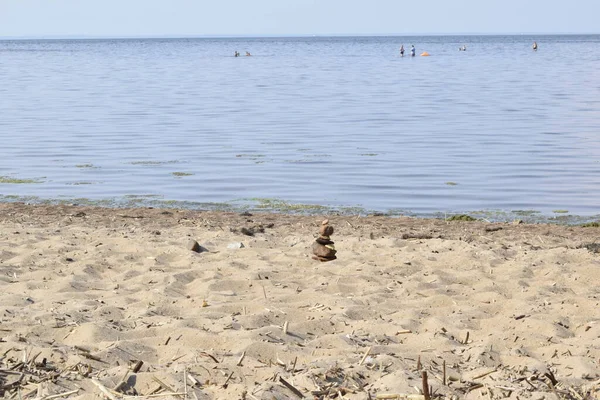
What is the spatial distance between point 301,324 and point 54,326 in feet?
5.04

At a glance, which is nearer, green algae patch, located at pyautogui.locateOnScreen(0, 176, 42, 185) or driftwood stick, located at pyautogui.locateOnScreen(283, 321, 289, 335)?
driftwood stick, located at pyautogui.locateOnScreen(283, 321, 289, 335)

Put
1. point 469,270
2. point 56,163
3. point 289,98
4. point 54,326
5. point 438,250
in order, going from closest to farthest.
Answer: point 54,326, point 469,270, point 438,250, point 56,163, point 289,98

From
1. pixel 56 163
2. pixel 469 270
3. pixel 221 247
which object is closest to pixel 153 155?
pixel 56 163

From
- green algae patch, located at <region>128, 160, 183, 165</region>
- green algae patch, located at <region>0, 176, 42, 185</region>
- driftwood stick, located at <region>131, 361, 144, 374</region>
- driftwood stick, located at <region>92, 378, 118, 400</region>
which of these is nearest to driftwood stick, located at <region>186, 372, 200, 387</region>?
driftwood stick, located at <region>131, 361, 144, 374</region>

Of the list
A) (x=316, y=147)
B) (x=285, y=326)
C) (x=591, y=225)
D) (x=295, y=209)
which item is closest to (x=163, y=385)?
(x=285, y=326)

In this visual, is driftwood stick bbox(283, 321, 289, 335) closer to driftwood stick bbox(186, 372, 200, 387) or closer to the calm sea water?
driftwood stick bbox(186, 372, 200, 387)

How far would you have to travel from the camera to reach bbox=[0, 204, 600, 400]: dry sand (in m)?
4.33

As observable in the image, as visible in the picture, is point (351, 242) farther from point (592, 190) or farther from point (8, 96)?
point (8, 96)

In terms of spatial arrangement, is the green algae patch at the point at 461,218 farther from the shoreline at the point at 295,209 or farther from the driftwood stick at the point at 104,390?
the driftwood stick at the point at 104,390

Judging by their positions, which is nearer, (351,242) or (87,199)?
(351,242)

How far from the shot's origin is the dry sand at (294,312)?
14.2 feet

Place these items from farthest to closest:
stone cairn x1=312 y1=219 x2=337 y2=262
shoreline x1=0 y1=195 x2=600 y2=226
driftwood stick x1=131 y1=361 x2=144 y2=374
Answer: shoreline x1=0 y1=195 x2=600 y2=226, stone cairn x1=312 y1=219 x2=337 y2=262, driftwood stick x1=131 y1=361 x2=144 y2=374

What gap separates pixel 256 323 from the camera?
559cm

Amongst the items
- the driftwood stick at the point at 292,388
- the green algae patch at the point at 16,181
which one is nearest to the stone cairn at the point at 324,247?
the driftwood stick at the point at 292,388
